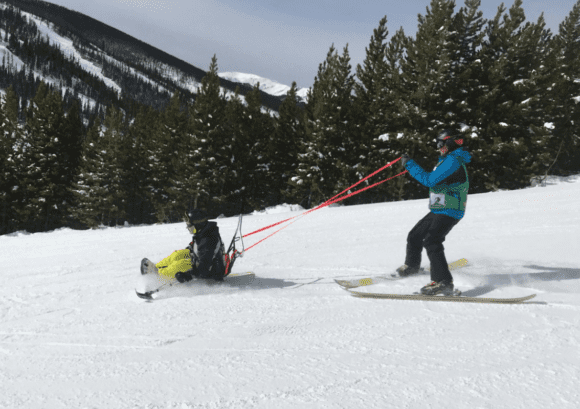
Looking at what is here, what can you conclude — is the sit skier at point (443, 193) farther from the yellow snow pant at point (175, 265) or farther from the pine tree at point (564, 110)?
the pine tree at point (564, 110)

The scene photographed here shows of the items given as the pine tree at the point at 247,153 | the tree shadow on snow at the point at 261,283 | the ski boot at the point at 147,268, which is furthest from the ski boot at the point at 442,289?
the pine tree at the point at 247,153

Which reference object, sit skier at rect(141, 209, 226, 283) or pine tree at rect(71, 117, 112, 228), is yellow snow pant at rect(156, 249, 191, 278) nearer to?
sit skier at rect(141, 209, 226, 283)

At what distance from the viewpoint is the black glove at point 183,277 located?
422 centimetres

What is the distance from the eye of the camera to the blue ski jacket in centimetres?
391

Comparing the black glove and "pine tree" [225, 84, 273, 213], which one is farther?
"pine tree" [225, 84, 273, 213]

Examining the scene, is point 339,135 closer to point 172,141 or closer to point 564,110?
point 172,141

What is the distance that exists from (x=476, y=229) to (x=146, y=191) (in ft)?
99.4

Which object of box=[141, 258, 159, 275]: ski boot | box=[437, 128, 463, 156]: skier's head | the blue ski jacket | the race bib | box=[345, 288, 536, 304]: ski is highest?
box=[437, 128, 463, 156]: skier's head

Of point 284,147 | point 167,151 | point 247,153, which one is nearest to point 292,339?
point 247,153

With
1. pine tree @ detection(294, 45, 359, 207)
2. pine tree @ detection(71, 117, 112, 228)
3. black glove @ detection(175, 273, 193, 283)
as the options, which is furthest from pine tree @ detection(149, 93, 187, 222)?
black glove @ detection(175, 273, 193, 283)

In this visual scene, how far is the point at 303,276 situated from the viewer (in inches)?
207

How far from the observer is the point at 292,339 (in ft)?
9.89

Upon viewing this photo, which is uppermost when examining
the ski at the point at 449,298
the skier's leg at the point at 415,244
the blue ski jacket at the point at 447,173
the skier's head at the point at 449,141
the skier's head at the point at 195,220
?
the skier's head at the point at 449,141

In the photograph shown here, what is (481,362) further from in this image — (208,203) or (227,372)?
(208,203)
